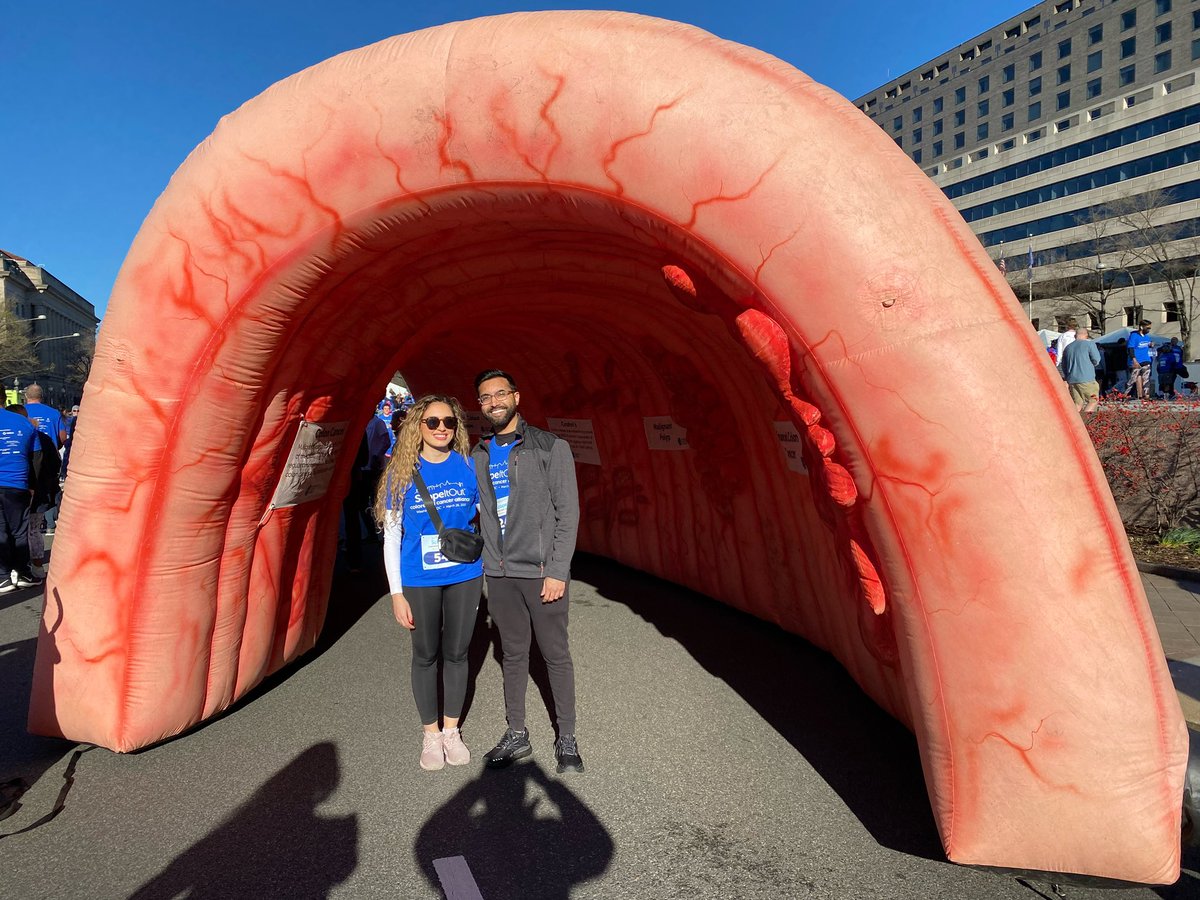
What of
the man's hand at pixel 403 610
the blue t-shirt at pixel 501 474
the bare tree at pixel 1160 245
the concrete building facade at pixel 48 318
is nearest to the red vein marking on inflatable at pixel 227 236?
the blue t-shirt at pixel 501 474

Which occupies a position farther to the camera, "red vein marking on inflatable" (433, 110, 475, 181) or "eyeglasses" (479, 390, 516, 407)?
"eyeglasses" (479, 390, 516, 407)

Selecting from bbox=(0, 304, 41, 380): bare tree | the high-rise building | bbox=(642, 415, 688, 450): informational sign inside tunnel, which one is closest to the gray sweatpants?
bbox=(642, 415, 688, 450): informational sign inside tunnel

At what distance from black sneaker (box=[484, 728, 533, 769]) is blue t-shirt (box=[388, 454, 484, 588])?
814 millimetres

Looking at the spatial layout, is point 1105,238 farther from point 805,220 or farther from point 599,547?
point 805,220

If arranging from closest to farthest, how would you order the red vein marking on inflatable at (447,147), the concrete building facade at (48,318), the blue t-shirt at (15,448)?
1. the red vein marking on inflatable at (447,147)
2. the blue t-shirt at (15,448)
3. the concrete building facade at (48,318)

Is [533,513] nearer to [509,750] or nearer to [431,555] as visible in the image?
[431,555]

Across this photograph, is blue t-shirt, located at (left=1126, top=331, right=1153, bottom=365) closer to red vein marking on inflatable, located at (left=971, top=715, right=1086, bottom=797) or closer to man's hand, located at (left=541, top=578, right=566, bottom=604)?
red vein marking on inflatable, located at (left=971, top=715, right=1086, bottom=797)

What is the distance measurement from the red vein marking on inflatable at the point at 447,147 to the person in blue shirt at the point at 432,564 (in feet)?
3.59

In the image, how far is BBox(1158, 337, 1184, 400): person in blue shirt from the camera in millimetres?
14289

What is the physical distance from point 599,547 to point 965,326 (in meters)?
5.88

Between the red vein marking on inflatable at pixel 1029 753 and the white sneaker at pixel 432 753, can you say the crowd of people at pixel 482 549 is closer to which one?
the white sneaker at pixel 432 753

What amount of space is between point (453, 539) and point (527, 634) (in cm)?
57

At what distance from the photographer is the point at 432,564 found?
→ 11.0 feet

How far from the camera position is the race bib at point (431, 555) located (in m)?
3.34
